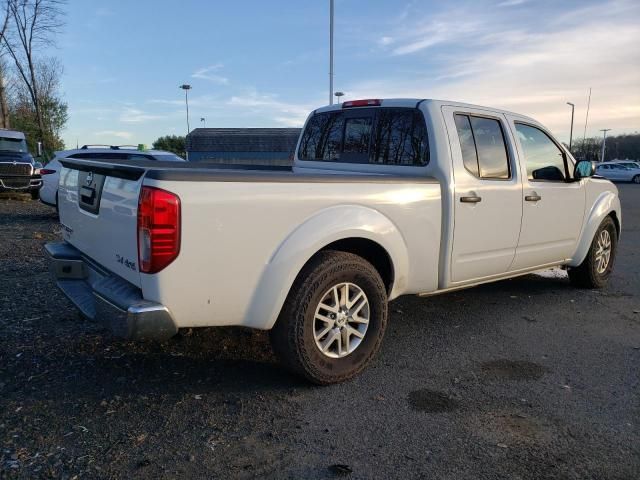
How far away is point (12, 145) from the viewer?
58.5 feet

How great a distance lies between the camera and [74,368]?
3787mm

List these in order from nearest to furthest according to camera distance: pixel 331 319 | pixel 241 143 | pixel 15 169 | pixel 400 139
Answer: pixel 331 319
pixel 400 139
pixel 15 169
pixel 241 143

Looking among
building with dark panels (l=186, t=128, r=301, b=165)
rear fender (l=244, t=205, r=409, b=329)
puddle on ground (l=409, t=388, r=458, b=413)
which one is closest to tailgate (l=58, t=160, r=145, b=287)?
rear fender (l=244, t=205, r=409, b=329)

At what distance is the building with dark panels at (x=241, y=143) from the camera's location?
4103cm

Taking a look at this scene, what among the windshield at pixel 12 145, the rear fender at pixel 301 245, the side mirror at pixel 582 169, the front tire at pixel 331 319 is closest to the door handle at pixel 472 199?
the rear fender at pixel 301 245

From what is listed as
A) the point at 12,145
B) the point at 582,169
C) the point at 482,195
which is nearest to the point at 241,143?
the point at 12,145

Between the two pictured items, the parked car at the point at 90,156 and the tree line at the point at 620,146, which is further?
the tree line at the point at 620,146

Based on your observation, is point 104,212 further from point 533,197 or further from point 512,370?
point 533,197

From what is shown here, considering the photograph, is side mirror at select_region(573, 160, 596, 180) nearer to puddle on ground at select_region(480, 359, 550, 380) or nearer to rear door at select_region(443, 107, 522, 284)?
rear door at select_region(443, 107, 522, 284)

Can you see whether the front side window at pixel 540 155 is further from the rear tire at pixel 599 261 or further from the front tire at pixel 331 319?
the front tire at pixel 331 319

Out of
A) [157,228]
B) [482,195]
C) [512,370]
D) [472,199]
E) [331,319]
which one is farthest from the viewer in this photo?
[482,195]

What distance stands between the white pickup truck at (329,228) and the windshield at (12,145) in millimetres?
15819

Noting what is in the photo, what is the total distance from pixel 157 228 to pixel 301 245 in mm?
898

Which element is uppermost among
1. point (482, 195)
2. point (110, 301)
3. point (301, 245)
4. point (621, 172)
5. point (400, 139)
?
point (400, 139)
